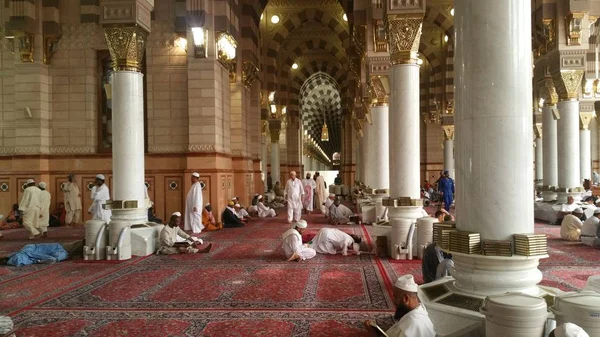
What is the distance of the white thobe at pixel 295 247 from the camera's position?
6.05m

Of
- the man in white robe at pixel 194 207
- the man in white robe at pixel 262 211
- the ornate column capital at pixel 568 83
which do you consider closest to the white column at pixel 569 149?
the ornate column capital at pixel 568 83

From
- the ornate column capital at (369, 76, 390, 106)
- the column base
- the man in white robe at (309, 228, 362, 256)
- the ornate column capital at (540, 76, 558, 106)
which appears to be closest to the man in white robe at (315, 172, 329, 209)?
the ornate column capital at (369, 76, 390, 106)

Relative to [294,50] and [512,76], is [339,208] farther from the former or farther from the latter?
[294,50]

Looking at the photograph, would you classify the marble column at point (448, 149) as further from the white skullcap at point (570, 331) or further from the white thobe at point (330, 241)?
the white skullcap at point (570, 331)

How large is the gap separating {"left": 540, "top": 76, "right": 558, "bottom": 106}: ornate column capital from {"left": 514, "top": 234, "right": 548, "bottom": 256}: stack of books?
8.81 metres

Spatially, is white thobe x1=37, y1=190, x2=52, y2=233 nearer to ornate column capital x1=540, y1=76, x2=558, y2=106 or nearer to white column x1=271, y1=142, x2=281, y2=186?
ornate column capital x1=540, y1=76, x2=558, y2=106

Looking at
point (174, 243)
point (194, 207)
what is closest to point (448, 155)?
point (194, 207)

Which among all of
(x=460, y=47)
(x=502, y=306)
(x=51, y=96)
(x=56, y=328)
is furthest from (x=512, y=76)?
(x=51, y=96)

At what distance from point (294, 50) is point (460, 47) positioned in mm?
18772

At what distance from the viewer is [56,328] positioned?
356 centimetres

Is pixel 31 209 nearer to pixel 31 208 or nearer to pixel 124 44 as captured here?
pixel 31 208

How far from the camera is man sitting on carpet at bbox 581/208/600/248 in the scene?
692 cm

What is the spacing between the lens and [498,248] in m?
2.83

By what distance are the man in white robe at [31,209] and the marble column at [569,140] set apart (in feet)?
32.6
